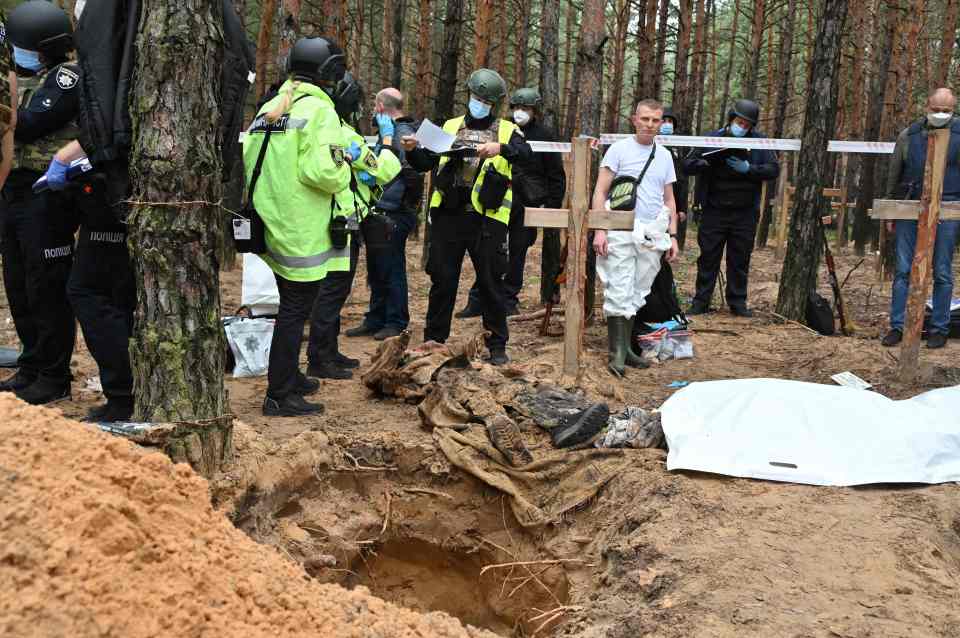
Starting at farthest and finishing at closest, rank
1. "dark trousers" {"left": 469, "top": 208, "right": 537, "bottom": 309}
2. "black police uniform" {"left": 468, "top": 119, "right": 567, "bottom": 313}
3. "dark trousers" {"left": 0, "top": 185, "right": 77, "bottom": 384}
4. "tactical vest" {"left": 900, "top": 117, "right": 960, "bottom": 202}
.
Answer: "dark trousers" {"left": 469, "top": 208, "right": 537, "bottom": 309} < "black police uniform" {"left": 468, "top": 119, "right": 567, "bottom": 313} < "tactical vest" {"left": 900, "top": 117, "right": 960, "bottom": 202} < "dark trousers" {"left": 0, "top": 185, "right": 77, "bottom": 384}

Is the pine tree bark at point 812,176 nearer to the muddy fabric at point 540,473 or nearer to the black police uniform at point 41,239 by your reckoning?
the muddy fabric at point 540,473

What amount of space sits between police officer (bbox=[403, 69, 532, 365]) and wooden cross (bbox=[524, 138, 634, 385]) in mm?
299

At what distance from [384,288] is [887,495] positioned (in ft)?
15.7

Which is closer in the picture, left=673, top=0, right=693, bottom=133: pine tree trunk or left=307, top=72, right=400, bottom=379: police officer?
left=307, top=72, right=400, bottom=379: police officer

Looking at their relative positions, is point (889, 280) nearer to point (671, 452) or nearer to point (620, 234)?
point (620, 234)

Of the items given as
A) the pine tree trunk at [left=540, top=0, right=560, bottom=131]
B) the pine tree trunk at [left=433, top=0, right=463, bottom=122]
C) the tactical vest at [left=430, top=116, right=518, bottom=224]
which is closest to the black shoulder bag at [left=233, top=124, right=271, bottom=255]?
the tactical vest at [left=430, top=116, right=518, bottom=224]

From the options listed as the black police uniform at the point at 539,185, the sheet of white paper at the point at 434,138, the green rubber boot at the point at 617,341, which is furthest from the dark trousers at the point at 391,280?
the green rubber boot at the point at 617,341

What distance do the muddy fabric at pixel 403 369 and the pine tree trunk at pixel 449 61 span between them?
5697 mm

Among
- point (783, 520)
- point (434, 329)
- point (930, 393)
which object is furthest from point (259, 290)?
point (930, 393)

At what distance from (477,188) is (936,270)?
4.40 m

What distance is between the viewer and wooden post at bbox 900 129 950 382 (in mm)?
6172

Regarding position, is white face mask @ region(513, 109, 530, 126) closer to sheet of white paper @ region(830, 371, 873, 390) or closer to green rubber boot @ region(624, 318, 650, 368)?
green rubber boot @ region(624, 318, 650, 368)

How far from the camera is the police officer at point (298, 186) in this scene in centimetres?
489

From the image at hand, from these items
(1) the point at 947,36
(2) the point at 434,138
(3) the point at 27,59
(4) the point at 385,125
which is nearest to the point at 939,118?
(2) the point at 434,138
